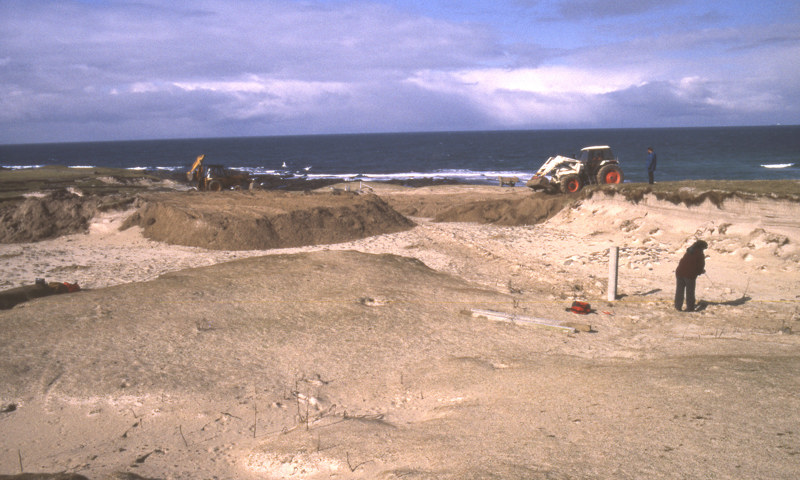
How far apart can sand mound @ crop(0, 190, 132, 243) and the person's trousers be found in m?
18.2

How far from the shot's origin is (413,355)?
897cm

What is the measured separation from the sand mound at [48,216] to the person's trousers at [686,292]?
59.8 feet

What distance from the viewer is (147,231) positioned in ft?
63.0

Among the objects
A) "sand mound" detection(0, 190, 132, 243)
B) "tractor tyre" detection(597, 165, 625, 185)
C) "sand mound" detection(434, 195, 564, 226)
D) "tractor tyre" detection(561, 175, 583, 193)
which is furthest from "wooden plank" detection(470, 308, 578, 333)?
"tractor tyre" detection(597, 165, 625, 185)

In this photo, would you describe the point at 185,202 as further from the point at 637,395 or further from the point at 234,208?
the point at 637,395

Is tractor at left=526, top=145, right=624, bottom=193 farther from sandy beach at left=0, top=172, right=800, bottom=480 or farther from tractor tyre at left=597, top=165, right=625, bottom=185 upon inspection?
sandy beach at left=0, top=172, right=800, bottom=480

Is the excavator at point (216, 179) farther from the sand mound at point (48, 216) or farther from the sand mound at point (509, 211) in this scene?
the sand mound at point (509, 211)

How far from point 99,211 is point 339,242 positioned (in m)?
8.71

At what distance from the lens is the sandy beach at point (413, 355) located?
562cm

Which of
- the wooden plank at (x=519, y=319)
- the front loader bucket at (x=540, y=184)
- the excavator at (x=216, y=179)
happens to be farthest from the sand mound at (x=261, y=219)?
the wooden plank at (x=519, y=319)

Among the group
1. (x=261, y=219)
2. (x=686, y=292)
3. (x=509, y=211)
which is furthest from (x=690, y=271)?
(x=261, y=219)

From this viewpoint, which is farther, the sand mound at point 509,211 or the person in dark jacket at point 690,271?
the sand mound at point 509,211

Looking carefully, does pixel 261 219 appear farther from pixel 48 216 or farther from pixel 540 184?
pixel 540 184

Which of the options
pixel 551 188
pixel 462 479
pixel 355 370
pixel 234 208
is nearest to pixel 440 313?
pixel 355 370
